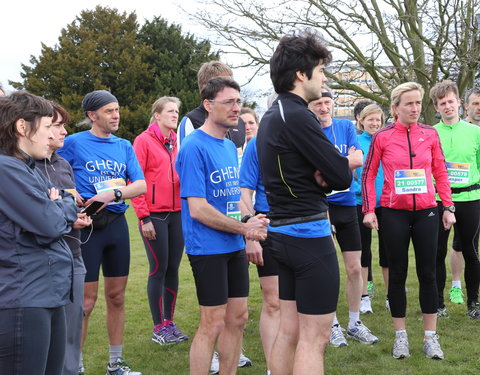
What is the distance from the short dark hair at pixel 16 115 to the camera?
8.46 ft

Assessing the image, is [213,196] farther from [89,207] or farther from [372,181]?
[372,181]

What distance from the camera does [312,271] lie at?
2.95 metres

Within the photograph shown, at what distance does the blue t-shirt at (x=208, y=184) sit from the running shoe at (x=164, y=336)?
2.14m

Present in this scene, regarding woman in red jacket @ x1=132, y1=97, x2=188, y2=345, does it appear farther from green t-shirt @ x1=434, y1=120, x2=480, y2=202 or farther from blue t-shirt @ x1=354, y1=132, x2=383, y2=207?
green t-shirt @ x1=434, y1=120, x2=480, y2=202

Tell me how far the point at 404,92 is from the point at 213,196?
6.73 ft

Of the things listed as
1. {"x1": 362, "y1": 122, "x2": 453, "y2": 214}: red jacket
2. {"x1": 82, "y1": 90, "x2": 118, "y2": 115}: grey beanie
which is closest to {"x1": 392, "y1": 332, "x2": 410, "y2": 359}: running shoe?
{"x1": 362, "y1": 122, "x2": 453, "y2": 214}: red jacket

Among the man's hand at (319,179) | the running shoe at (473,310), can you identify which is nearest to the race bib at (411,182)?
the man's hand at (319,179)

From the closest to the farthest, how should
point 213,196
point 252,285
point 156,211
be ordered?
point 213,196 < point 156,211 < point 252,285

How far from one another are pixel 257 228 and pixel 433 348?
226cm

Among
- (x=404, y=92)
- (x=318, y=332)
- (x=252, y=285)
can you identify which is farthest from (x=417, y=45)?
(x=318, y=332)

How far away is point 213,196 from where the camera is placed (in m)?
3.69

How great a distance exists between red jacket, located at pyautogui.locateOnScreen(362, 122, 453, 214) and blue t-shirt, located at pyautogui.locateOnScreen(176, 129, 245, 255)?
154 cm

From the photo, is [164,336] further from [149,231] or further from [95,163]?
[95,163]

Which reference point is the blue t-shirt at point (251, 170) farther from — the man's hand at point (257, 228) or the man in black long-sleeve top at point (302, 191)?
the man in black long-sleeve top at point (302, 191)
